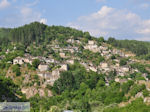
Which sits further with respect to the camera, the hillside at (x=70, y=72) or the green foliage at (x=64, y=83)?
the green foliage at (x=64, y=83)

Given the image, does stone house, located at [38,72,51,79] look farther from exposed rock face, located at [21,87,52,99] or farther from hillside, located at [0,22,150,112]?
exposed rock face, located at [21,87,52,99]

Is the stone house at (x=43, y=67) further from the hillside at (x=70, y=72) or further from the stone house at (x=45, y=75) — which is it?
the stone house at (x=45, y=75)

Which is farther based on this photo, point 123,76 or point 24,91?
point 123,76

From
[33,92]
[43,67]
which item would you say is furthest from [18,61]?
[33,92]

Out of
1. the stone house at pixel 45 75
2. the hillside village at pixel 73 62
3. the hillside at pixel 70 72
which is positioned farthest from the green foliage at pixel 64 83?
the stone house at pixel 45 75

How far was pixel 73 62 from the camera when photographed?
98.4m

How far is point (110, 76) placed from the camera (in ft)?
307

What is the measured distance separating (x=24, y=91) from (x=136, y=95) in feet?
108

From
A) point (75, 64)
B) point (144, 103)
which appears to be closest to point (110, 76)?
point (75, 64)

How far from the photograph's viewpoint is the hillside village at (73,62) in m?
83.1

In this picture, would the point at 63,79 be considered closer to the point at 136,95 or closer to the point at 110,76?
the point at 110,76

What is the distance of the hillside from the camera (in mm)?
60344

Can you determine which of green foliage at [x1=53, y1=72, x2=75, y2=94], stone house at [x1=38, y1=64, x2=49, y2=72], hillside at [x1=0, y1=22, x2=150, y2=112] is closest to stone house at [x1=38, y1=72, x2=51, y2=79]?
hillside at [x1=0, y1=22, x2=150, y2=112]

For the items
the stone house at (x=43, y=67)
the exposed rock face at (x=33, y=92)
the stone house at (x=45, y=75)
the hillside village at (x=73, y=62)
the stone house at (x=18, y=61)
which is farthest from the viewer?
the stone house at (x=18, y=61)
